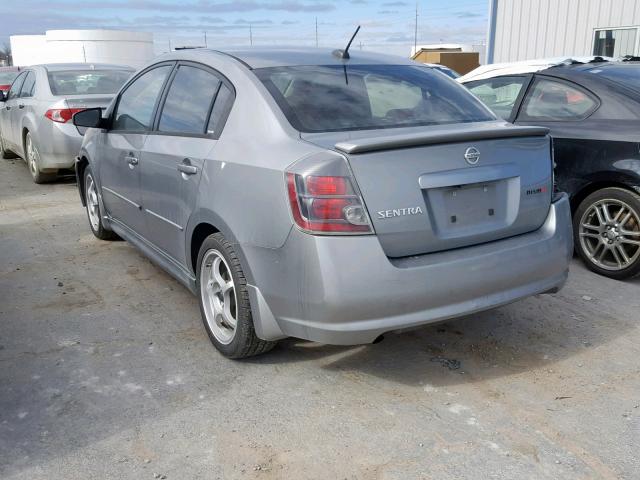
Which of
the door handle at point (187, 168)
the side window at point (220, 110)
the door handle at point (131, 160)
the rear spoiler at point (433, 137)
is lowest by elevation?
the door handle at point (131, 160)

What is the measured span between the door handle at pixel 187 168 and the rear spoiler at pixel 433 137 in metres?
1.01

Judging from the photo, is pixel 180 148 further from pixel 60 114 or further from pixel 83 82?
pixel 83 82

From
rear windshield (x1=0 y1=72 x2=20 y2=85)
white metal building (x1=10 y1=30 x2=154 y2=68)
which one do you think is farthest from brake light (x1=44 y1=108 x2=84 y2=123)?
white metal building (x1=10 y1=30 x2=154 y2=68)

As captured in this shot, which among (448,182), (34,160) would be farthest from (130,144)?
(34,160)

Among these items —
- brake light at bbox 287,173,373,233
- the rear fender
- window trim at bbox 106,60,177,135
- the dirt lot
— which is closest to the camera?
the dirt lot

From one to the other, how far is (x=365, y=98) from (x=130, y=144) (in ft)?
5.95

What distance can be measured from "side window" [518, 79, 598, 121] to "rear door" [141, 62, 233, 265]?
2881 millimetres

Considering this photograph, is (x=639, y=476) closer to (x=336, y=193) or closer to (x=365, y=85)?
(x=336, y=193)

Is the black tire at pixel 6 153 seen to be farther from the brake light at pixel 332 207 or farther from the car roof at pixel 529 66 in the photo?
the brake light at pixel 332 207

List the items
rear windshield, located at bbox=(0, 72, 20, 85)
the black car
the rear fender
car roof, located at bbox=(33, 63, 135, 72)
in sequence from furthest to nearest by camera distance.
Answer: rear windshield, located at bbox=(0, 72, 20, 85)
car roof, located at bbox=(33, 63, 135, 72)
the black car
the rear fender

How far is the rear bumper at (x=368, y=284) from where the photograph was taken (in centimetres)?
278

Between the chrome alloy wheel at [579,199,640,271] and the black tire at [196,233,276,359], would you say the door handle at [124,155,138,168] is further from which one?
the chrome alloy wheel at [579,199,640,271]

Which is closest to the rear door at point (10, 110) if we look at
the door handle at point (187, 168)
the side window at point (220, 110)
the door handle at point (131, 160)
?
the door handle at point (131, 160)

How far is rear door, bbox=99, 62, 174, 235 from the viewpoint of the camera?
432 cm
